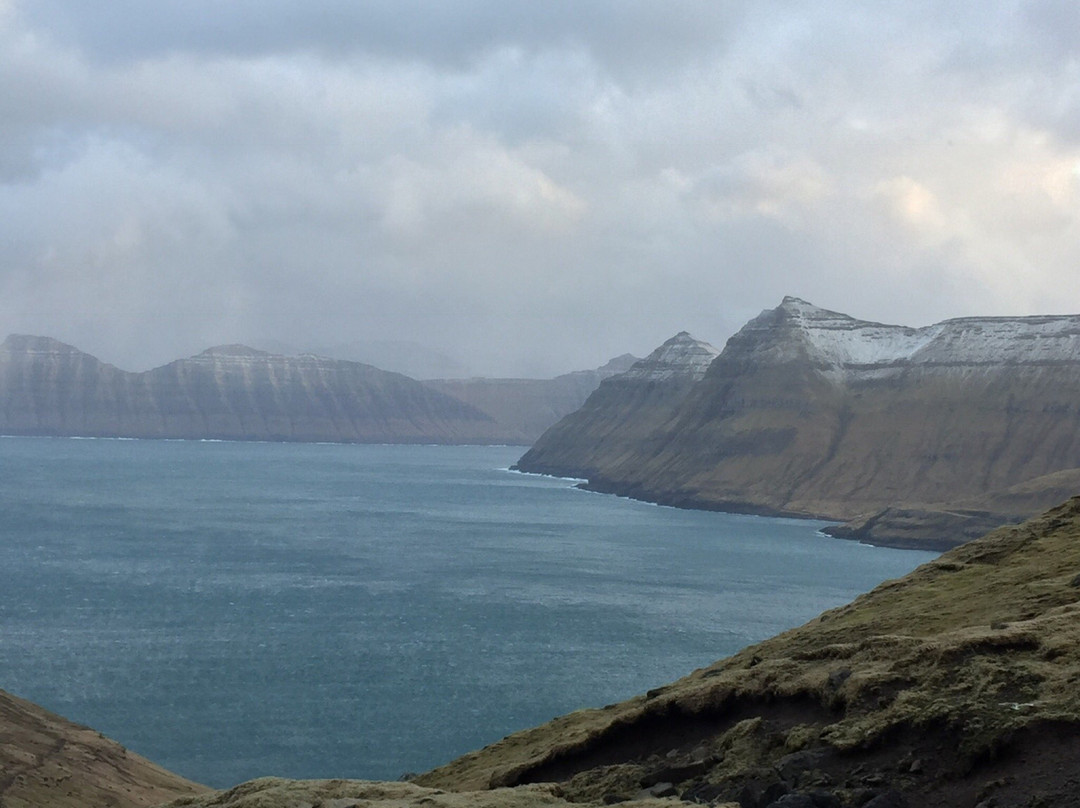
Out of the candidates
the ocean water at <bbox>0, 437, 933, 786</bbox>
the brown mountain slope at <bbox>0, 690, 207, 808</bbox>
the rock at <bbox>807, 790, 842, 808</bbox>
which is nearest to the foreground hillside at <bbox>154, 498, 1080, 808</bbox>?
the rock at <bbox>807, 790, 842, 808</bbox>

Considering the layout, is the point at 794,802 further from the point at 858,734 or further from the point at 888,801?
the point at 858,734

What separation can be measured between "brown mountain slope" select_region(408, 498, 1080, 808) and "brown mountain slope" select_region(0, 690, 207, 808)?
60.1 feet

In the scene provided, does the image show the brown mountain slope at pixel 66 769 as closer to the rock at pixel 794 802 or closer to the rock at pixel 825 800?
the rock at pixel 794 802

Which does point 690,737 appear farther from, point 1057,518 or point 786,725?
point 1057,518

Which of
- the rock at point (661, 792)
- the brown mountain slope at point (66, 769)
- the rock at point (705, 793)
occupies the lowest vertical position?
the brown mountain slope at point (66, 769)

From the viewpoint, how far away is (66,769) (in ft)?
151

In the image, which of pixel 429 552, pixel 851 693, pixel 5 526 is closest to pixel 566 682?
pixel 851 693

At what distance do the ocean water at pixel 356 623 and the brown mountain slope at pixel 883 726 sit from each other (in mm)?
32034

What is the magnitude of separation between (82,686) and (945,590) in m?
54.2

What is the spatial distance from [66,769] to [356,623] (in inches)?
1953

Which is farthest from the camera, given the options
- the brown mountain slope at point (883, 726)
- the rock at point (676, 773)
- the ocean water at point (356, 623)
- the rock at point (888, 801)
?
the ocean water at point (356, 623)

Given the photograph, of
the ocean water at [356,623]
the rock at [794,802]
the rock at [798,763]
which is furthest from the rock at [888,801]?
the ocean water at [356,623]

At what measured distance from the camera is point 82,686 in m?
72.2

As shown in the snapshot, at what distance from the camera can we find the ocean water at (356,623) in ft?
212
